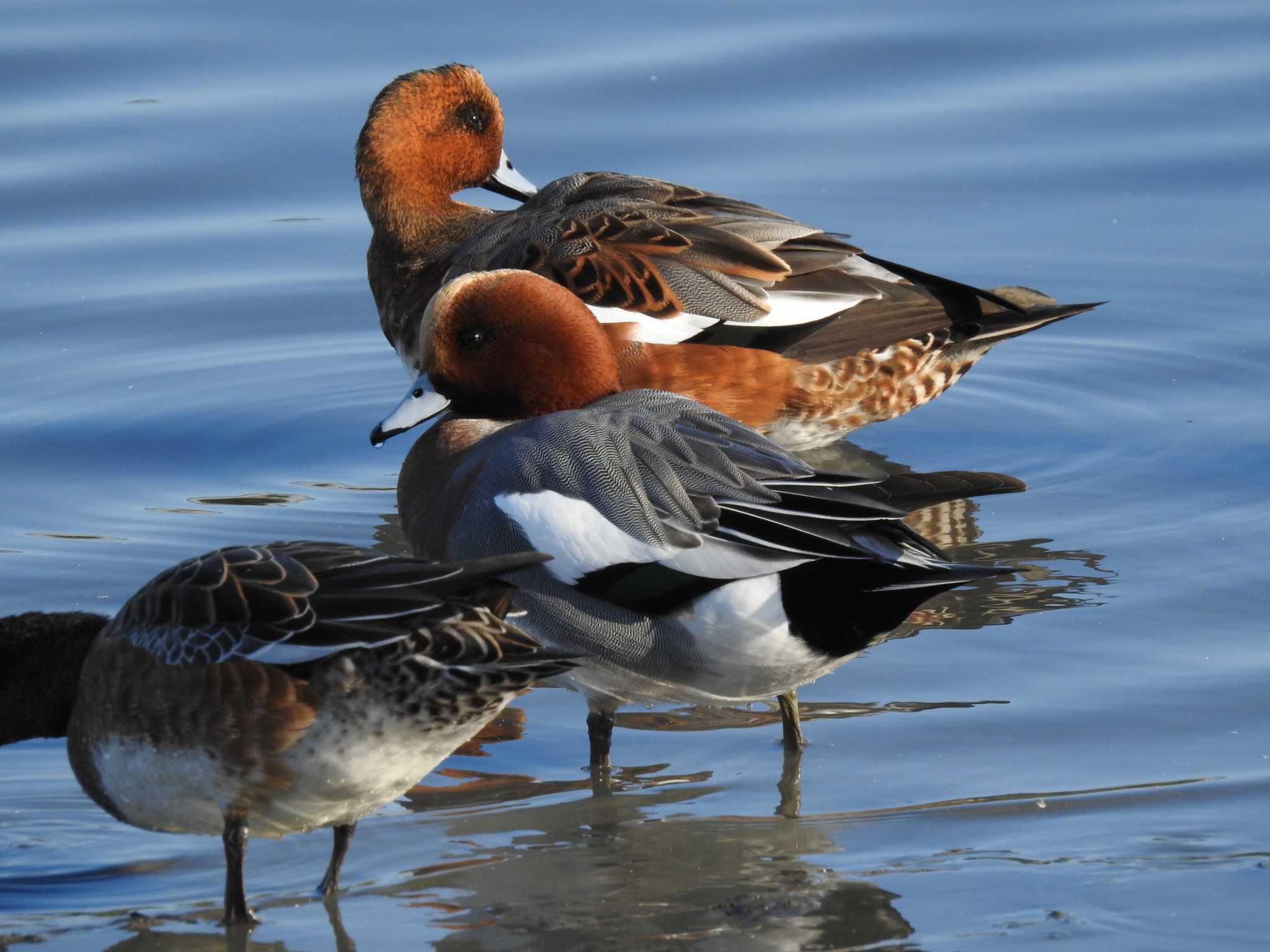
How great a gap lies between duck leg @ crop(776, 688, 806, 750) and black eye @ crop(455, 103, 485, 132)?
328 centimetres

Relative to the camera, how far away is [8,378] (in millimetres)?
6793

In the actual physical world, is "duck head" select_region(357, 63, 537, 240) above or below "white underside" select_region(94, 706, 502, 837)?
above

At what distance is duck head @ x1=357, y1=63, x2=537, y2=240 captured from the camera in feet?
22.3

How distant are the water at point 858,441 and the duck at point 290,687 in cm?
22

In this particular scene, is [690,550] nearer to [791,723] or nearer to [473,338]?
[791,723]

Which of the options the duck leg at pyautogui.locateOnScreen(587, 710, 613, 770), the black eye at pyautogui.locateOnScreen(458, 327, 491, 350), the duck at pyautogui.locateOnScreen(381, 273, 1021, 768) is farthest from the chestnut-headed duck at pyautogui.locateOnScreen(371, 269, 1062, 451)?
the duck leg at pyautogui.locateOnScreen(587, 710, 613, 770)

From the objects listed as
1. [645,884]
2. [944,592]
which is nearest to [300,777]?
[645,884]

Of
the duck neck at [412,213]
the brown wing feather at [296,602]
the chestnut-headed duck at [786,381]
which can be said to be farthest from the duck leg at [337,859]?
the duck neck at [412,213]

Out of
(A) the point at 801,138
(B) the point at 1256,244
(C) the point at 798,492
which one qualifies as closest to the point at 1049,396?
(B) the point at 1256,244

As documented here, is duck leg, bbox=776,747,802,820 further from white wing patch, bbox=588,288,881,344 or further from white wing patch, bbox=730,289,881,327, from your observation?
white wing patch, bbox=730,289,881,327

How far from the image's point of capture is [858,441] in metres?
6.67

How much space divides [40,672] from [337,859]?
28.4 inches

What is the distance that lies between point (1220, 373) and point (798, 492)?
2944mm

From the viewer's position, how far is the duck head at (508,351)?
A: 497cm
